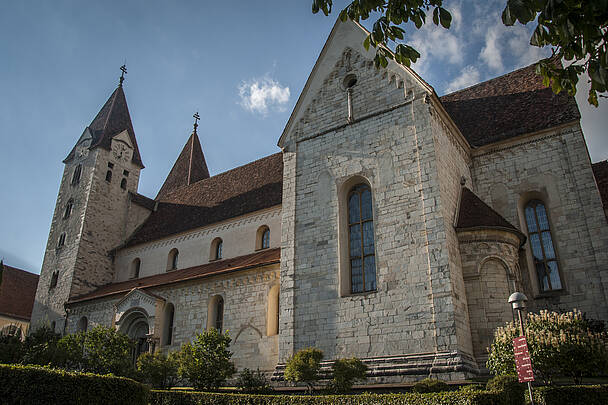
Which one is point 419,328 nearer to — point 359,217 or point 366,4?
point 359,217

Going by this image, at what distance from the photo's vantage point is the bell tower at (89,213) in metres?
32.2

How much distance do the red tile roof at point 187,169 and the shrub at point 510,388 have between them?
102 feet

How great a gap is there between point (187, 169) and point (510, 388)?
3500 cm

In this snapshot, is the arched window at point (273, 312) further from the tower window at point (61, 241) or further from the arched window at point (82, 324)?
the tower window at point (61, 241)

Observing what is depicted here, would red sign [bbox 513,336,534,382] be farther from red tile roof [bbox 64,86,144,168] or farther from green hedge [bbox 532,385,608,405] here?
red tile roof [bbox 64,86,144,168]

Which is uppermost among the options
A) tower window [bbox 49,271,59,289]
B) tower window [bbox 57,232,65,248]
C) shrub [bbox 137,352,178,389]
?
tower window [bbox 57,232,65,248]

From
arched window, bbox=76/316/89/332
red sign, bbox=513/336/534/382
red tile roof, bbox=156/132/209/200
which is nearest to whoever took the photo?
red sign, bbox=513/336/534/382

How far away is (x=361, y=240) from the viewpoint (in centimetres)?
1864

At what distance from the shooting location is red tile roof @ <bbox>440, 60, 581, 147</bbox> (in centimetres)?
2045

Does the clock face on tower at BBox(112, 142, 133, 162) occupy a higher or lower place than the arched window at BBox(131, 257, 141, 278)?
higher

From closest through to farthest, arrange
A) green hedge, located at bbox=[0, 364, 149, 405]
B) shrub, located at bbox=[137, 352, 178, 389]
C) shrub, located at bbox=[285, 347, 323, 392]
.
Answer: green hedge, located at bbox=[0, 364, 149, 405]
shrub, located at bbox=[285, 347, 323, 392]
shrub, located at bbox=[137, 352, 178, 389]

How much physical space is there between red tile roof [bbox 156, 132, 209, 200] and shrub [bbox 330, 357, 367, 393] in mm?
26971

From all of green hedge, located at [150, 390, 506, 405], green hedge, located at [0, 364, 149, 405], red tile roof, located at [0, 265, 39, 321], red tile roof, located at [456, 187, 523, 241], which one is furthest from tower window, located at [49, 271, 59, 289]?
red tile roof, located at [456, 187, 523, 241]

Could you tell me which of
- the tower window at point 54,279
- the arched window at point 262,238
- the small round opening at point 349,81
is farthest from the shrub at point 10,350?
Answer: the small round opening at point 349,81
